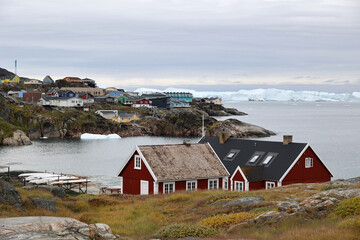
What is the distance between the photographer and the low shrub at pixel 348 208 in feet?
58.0

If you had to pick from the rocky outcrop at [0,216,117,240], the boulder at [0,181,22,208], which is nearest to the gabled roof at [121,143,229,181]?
the boulder at [0,181,22,208]

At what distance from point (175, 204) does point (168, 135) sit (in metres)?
131

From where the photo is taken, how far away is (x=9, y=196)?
21.4 meters

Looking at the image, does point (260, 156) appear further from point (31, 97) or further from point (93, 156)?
point (31, 97)

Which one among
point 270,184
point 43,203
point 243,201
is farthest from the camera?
point 270,184

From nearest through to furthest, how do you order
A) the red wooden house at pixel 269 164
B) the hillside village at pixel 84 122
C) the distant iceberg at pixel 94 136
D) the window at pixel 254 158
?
the red wooden house at pixel 269 164 < the window at pixel 254 158 < the hillside village at pixel 84 122 < the distant iceberg at pixel 94 136

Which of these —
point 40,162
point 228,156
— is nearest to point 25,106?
point 40,162

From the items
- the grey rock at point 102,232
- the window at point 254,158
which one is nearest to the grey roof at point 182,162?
the window at point 254,158

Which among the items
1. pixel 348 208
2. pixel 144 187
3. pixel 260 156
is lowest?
pixel 144 187

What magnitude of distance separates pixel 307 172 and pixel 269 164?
403cm

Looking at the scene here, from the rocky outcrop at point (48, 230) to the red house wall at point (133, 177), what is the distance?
23.7 metres

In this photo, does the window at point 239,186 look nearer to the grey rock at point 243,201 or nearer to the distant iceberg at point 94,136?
the grey rock at point 243,201

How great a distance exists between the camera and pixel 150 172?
A: 4006cm

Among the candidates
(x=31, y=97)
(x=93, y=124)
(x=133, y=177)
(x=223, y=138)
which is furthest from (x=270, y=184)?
(x=31, y=97)
